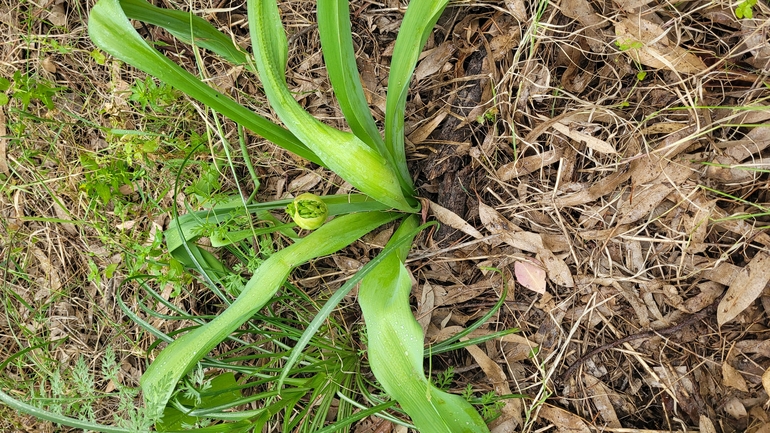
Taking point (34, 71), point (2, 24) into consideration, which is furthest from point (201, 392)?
point (2, 24)

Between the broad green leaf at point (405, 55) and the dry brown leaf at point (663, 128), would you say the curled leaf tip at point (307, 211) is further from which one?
the dry brown leaf at point (663, 128)

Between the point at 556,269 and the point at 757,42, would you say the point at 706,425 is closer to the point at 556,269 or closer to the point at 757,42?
the point at 556,269

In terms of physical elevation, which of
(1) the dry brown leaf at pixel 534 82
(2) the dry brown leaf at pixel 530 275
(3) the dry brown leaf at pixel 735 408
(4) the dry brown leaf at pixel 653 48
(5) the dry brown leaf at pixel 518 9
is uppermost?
(5) the dry brown leaf at pixel 518 9

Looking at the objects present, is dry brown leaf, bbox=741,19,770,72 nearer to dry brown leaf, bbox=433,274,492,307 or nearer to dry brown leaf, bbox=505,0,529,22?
dry brown leaf, bbox=505,0,529,22

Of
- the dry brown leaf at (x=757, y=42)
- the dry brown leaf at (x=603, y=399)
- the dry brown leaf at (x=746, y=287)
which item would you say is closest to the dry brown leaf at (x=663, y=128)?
the dry brown leaf at (x=757, y=42)

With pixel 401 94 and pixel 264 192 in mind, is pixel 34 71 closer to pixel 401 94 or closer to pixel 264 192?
pixel 264 192

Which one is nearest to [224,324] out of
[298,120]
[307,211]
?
[307,211]

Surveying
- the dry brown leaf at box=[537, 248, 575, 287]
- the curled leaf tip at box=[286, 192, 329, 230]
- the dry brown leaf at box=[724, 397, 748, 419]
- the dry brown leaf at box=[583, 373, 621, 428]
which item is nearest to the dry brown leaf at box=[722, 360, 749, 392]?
the dry brown leaf at box=[724, 397, 748, 419]
